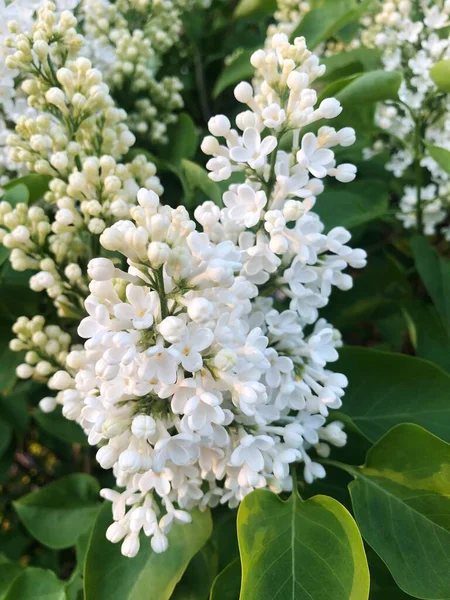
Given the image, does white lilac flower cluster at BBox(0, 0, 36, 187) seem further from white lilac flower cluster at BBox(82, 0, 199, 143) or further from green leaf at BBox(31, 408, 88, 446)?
green leaf at BBox(31, 408, 88, 446)

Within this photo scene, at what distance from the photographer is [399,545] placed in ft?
2.30

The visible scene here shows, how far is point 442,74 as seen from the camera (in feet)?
2.90

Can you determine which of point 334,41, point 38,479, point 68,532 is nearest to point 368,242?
point 334,41

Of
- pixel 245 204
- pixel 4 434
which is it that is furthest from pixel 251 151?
pixel 4 434

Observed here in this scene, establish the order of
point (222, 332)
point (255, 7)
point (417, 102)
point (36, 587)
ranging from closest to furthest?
point (222, 332), point (36, 587), point (417, 102), point (255, 7)

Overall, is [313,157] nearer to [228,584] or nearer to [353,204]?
[353,204]

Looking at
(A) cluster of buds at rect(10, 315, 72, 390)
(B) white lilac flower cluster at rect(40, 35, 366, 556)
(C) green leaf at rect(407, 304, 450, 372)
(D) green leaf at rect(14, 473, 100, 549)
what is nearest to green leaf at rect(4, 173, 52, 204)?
(A) cluster of buds at rect(10, 315, 72, 390)

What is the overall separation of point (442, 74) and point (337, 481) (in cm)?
68

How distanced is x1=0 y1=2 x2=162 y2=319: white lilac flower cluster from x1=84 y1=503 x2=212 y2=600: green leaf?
353 millimetres

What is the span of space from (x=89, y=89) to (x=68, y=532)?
0.73m

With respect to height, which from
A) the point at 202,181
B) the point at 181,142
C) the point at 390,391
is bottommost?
the point at 390,391

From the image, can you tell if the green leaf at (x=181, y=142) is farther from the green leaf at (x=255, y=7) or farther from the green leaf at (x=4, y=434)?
the green leaf at (x=4, y=434)

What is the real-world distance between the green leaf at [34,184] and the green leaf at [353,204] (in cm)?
47

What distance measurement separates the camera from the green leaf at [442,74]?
0.87 meters
